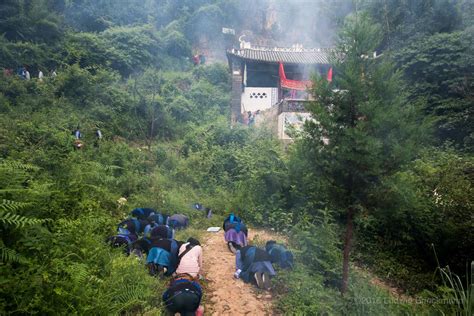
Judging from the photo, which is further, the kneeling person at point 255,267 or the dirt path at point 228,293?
the kneeling person at point 255,267

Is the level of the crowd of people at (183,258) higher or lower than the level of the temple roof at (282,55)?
lower

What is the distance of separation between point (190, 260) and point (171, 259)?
1.31 feet

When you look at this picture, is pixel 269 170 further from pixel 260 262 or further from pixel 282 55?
pixel 282 55

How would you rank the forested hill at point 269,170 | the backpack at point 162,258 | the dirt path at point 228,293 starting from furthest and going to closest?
the backpack at point 162,258
the dirt path at point 228,293
the forested hill at point 269,170

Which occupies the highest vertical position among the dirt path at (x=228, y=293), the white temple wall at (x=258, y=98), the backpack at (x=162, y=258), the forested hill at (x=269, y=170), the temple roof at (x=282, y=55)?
the temple roof at (x=282, y=55)

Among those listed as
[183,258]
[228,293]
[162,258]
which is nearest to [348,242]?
[228,293]

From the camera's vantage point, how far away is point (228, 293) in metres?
5.04

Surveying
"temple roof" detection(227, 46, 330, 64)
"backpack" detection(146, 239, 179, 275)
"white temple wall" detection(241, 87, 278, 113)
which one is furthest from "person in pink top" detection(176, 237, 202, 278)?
"temple roof" detection(227, 46, 330, 64)

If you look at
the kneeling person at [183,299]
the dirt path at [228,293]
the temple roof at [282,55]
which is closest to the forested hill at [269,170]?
the kneeling person at [183,299]

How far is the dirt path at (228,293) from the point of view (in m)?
4.61

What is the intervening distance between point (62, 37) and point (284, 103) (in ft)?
49.5

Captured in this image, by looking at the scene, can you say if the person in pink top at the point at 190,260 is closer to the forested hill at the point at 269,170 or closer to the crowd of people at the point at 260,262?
the forested hill at the point at 269,170

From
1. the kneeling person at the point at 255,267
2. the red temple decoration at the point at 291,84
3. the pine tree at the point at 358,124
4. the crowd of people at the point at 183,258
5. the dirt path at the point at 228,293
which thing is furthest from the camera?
the red temple decoration at the point at 291,84

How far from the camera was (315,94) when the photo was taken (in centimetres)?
480
